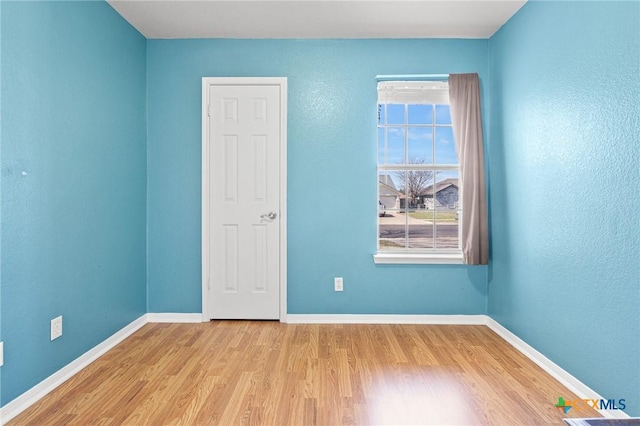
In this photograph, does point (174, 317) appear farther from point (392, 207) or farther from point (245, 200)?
point (392, 207)

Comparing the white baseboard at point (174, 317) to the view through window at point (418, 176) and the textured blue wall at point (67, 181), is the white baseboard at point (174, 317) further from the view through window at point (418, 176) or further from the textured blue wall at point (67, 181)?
the view through window at point (418, 176)

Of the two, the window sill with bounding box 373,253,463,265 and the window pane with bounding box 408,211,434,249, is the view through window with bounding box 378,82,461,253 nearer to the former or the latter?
the window pane with bounding box 408,211,434,249

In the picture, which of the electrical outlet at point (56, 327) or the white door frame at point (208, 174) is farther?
the white door frame at point (208, 174)

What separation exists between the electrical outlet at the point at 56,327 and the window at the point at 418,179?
2.49m

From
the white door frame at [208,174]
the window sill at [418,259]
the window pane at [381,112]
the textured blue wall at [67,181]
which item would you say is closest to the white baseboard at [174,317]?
the white door frame at [208,174]

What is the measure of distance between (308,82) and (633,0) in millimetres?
2312

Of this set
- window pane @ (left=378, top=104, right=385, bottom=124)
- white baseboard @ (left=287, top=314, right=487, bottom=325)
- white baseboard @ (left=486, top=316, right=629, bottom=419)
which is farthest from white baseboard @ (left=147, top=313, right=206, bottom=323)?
white baseboard @ (left=486, top=316, right=629, bottom=419)

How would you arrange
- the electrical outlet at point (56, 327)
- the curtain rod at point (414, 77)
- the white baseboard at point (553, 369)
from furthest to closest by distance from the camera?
the curtain rod at point (414, 77), the electrical outlet at point (56, 327), the white baseboard at point (553, 369)

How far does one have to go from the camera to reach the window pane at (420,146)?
143 inches

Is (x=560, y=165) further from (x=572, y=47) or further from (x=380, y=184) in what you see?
(x=380, y=184)

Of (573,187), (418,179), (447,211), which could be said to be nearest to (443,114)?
(418,179)

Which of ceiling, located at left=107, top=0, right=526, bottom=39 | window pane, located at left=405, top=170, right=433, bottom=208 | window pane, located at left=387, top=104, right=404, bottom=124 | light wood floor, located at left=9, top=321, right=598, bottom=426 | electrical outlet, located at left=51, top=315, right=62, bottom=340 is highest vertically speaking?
ceiling, located at left=107, top=0, right=526, bottom=39

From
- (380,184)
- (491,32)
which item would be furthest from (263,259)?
(491,32)

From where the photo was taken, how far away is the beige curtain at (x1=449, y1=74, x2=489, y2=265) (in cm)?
336
